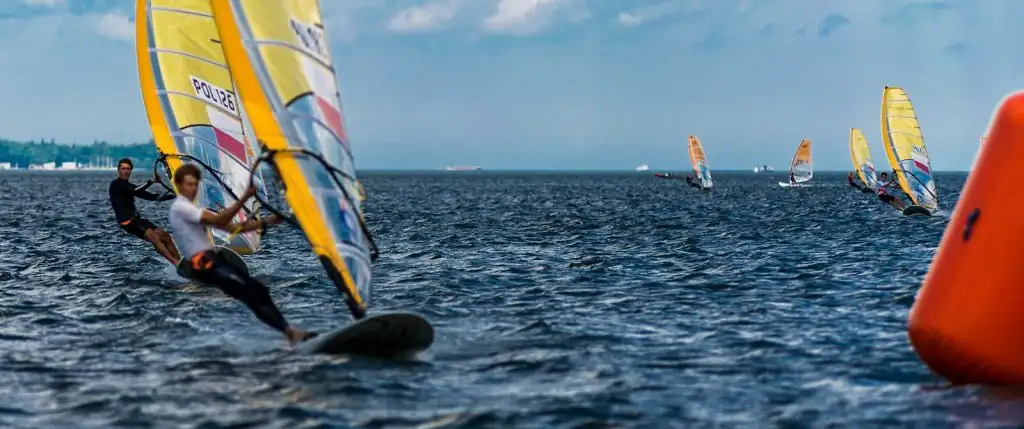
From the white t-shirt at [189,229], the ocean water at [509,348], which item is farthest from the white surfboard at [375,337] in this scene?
the white t-shirt at [189,229]

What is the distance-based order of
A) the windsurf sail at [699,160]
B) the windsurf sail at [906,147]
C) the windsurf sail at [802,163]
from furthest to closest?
1. the windsurf sail at [802,163]
2. the windsurf sail at [699,160]
3. the windsurf sail at [906,147]

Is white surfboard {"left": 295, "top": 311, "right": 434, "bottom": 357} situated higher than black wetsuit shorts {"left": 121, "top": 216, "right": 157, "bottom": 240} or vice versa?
black wetsuit shorts {"left": 121, "top": 216, "right": 157, "bottom": 240}

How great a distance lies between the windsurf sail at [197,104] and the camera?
20.7m

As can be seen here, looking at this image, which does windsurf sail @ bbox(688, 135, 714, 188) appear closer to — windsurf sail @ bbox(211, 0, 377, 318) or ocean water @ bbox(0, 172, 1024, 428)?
ocean water @ bbox(0, 172, 1024, 428)

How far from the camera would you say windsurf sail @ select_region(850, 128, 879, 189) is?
58281 millimetres

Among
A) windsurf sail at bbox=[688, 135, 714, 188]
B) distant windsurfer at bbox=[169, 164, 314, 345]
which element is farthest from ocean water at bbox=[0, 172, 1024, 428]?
windsurf sail at bbox=[688, 135, 714, 188]

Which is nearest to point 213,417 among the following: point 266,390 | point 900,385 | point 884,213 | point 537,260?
point 266,390

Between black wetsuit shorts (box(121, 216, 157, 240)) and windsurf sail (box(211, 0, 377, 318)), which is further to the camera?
black wetsuit shorts (box(121, 216, 157, 240))

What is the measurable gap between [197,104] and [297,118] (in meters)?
10.0

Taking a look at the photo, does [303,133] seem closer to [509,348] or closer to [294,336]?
[294,336]

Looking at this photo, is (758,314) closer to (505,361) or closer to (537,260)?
(505,361)

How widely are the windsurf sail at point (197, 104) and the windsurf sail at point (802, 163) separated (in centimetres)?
7714

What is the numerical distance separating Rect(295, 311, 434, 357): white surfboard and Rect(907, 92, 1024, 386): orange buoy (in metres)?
4.56

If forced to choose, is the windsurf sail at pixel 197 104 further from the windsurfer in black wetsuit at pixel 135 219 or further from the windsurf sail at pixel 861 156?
the windsurf sail at pixel 861 156
